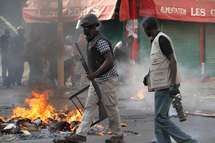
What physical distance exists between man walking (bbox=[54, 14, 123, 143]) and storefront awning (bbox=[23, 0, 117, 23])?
960 cm

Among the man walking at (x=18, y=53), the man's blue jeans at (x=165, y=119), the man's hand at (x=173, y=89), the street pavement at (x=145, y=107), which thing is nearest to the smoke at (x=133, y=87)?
the street pavement at (x=145, y=107)

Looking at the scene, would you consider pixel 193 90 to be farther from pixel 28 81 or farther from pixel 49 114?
pixel 49 114

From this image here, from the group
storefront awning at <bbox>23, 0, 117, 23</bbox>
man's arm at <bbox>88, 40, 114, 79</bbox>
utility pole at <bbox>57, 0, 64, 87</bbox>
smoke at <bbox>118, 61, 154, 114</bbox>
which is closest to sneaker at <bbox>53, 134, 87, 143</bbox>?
man's arm at <bbox>88, 40, 114, 79</bbox>

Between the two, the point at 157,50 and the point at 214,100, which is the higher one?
the point at 157,50

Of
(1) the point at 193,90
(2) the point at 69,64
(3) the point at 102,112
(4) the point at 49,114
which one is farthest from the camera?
(2) the point at 69,64

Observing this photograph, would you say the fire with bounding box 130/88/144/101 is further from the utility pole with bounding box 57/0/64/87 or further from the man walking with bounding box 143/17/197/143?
the man walking with bounding box 143/17/197/143

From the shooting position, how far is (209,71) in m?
20.7

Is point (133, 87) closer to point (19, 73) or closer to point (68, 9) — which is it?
point (19, 73)

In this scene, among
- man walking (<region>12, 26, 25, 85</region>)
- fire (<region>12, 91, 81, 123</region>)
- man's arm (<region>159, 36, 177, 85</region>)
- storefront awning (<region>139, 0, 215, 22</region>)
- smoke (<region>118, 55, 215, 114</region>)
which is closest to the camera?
man's arm (<region>159, 36, 177, 85</region>)

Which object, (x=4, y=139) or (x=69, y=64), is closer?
(x=4, y=139)

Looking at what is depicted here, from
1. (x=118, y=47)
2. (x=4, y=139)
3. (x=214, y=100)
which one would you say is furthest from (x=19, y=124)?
(x=118, y=47)

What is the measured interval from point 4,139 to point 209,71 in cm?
1345

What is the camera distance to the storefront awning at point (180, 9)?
19.1m

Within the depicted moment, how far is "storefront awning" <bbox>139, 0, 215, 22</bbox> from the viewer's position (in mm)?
19062
